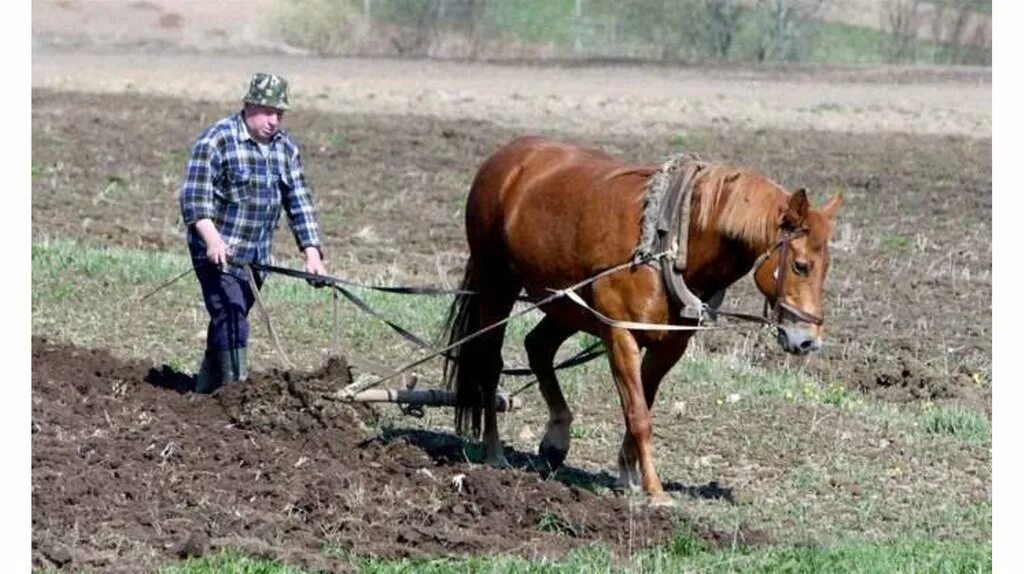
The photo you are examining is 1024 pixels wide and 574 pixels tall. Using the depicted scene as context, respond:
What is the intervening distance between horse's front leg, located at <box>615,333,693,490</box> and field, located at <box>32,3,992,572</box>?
0.18 metres

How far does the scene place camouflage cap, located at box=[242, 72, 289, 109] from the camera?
9898 mm

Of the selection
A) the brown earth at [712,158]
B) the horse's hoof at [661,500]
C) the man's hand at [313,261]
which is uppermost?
the man's hand at [313,261]

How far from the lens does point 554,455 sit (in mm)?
9844

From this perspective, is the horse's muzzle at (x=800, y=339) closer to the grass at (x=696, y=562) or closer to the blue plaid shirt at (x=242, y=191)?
the grass at (x=696, y=562)

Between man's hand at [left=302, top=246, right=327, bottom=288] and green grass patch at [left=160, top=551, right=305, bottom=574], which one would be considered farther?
man's hand at [left=302, top=246, right=327, bottom=288]

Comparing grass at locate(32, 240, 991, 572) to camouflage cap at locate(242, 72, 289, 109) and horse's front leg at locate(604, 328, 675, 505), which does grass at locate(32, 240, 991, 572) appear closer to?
horse's front leg at locate(604, 328, 675, 505)

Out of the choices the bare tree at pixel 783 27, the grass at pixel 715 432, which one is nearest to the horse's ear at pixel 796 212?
the grass at pixel 715 432

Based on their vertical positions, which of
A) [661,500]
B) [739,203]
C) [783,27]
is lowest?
[661,500]

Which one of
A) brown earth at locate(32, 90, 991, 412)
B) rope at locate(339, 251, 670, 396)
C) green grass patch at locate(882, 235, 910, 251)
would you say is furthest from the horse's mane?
green grass patch at locate(882, 235, 910, 251)

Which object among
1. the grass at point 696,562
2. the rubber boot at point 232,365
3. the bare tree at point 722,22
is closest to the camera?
the grass at point 696,562

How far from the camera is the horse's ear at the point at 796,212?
866cm

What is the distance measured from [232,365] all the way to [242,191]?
1011 millimetres

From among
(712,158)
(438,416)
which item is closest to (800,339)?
(438,416)

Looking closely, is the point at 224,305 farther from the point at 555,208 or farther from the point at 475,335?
the point at 555,208
